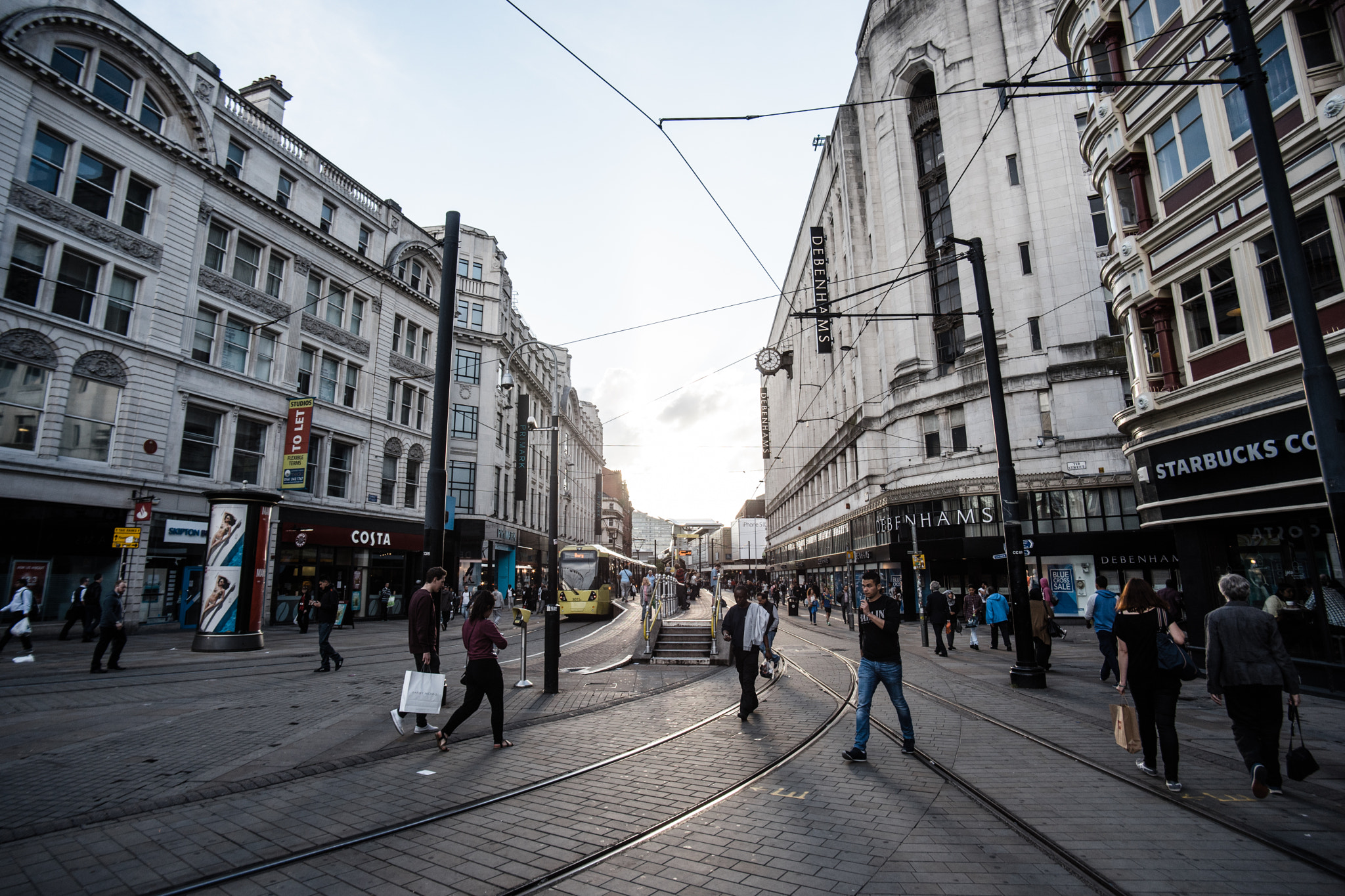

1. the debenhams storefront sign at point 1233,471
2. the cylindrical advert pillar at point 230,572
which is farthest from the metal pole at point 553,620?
the debenhams storefront sign at point 1233,471

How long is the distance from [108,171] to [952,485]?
36044 mm

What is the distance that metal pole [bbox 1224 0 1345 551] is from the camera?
19.1 ft

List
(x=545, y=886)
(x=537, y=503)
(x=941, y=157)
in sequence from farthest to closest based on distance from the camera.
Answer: (x=537, y=503)
(x=941, y=157)
(x=545, y=886)

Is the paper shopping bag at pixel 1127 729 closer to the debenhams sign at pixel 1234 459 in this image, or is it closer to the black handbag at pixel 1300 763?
the black handbag at pixel 1300 763

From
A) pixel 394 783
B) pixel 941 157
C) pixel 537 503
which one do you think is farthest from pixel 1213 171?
pixel 537 503

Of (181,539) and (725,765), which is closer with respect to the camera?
(725,765)

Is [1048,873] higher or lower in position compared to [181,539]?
lower

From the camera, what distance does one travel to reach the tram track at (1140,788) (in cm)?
420

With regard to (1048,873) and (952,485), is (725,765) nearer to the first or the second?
(1048,873)

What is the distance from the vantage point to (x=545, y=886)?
3998 millimetres

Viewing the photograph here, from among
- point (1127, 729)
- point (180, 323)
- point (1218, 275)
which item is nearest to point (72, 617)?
point (180, 323)

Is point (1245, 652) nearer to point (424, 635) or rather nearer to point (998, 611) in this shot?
point (424, 635)

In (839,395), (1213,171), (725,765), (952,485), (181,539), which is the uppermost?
(839,395)

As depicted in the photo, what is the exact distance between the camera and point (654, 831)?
4.93 meters
